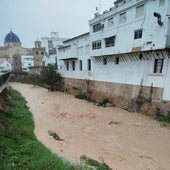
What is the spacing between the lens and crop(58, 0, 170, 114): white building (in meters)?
12.2

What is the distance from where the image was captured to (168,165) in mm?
7098

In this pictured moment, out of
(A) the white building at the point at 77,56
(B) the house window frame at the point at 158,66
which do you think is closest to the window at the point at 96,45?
(A) the white building at the point at 77,56

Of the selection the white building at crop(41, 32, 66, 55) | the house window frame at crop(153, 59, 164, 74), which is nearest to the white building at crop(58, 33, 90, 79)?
the house window frame at crop(153, 59, 164, 74)

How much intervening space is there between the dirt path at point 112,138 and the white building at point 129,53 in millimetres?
2951

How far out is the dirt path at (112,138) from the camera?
24.2 feet

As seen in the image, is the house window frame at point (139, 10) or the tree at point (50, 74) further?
the tree at point (50, 74)

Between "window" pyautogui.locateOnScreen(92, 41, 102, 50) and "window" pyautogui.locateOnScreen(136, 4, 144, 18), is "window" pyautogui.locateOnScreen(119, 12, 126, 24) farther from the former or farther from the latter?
"window" pyautogui.locateOnScreen(92, 41, 102, 50)

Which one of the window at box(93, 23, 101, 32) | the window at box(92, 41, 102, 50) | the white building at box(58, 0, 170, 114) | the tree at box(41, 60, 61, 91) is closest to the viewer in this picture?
the white building at box(58, 0, 170, 114)

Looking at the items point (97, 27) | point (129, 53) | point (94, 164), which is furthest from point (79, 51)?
point (94, 164)

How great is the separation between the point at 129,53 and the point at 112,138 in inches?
353

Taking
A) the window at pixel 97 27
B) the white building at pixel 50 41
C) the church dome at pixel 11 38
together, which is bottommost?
the window at pixel 97 27

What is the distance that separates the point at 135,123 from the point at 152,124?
1306mm

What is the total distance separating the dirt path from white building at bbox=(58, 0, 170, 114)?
9.68 feet

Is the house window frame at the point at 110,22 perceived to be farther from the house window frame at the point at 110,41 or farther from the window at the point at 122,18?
the house window frame at the point at 110,41
